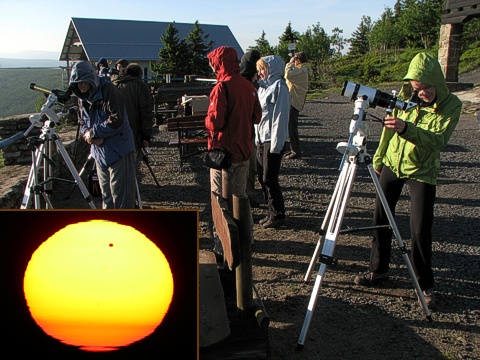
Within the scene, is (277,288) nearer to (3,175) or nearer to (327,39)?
(3,175)

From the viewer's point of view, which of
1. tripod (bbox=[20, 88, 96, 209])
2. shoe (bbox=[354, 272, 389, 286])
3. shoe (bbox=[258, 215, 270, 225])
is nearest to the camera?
shoe (bbox=[354, 272, 389, 286])

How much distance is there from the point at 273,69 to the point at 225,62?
4.44 ft

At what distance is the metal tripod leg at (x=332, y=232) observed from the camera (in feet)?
10.4

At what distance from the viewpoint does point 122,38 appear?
5012 cm

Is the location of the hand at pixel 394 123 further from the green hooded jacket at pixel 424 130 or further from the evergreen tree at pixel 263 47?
the evergreen tree at pixel 263 47

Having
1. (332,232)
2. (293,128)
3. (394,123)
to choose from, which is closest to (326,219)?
(332,232)

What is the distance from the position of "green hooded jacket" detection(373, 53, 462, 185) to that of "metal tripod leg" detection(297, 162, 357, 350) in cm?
47

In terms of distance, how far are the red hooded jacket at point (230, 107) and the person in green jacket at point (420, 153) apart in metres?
1.22

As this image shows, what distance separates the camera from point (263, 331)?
2.71m

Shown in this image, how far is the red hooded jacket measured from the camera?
4160 mm

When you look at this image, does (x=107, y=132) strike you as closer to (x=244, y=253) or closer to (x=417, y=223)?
(x=244, y=253)

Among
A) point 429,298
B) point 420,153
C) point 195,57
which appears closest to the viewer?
point 420,153

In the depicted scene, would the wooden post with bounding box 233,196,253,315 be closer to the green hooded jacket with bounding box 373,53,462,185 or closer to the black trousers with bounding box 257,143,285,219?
the green hooded jacket with bounding box 373,53,462,185

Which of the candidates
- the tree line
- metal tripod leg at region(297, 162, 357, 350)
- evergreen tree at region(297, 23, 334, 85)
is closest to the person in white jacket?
metal tripod leg at region(297, 162, 357, 350)
